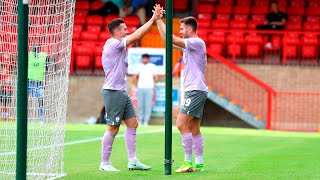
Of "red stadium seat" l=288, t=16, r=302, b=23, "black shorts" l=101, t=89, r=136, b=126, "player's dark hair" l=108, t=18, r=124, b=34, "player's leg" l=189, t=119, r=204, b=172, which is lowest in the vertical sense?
"player's leg" l=189, t=119, r=204, b=172

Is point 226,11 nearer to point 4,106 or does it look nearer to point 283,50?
point 283,50

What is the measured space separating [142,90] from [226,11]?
21.0ft

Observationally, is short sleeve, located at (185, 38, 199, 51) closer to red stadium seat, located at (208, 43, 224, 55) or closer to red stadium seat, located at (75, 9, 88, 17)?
red stadium seat, located at (208, 43, 224, 55)

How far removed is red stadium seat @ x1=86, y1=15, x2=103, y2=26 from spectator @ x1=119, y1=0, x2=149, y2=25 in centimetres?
85

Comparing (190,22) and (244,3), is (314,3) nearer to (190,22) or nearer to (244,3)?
(244,3)

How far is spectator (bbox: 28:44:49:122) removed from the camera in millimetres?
12492

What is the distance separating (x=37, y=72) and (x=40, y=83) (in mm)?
250

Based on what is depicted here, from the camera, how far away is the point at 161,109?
30.2 meters

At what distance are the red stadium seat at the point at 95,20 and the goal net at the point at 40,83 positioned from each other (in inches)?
836

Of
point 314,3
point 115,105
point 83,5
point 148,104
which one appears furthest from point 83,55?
point 115,105

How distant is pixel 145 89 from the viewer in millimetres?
29406

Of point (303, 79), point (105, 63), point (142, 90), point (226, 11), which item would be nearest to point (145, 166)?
point (105, 63)

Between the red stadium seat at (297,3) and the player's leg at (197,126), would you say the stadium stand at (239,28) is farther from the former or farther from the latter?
the player's leg at (197,126)

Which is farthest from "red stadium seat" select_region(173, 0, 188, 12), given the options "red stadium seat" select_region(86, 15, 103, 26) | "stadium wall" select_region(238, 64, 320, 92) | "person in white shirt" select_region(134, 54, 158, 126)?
"person in white shirt" select_region(134, 54, 158, 126)
